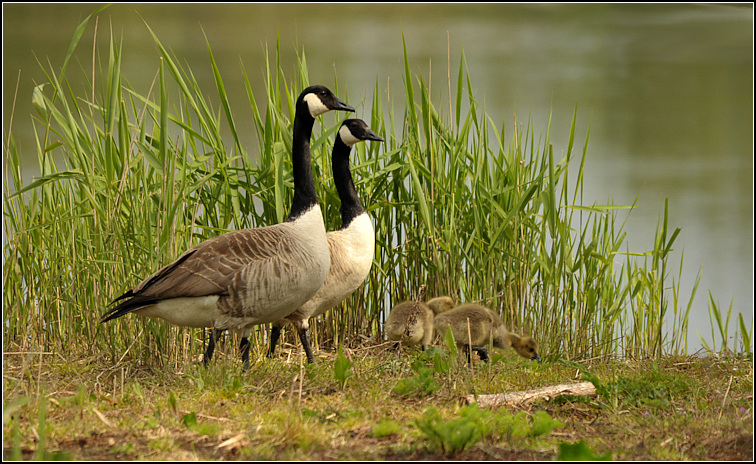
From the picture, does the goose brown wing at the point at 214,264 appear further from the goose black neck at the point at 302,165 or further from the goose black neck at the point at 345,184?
the goose black neck at the point at 345,184

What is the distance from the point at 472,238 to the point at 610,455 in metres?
2.61

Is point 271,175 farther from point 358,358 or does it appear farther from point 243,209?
point 358,358

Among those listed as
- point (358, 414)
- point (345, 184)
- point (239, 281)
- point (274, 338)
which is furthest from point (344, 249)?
point (358, 414)

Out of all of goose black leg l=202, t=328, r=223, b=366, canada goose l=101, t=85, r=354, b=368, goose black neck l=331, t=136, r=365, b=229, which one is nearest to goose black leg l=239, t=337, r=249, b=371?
canada goose l=101, t=85, r=354, b=368

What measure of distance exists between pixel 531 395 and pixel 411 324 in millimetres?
1028

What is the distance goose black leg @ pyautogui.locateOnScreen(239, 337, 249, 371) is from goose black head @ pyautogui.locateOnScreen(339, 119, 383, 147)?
1592 mm

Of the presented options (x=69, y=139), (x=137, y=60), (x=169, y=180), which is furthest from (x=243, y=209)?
(x=137, y=60)

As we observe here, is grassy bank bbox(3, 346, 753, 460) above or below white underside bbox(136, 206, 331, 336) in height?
below

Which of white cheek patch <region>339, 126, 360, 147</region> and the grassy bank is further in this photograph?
white cheek patch <region>339, 126, 360, 147</region>

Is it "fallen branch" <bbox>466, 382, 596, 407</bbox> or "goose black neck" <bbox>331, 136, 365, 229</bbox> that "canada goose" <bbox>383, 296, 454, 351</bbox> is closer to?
"goose black neck" <bbox>331, 136, 365, 229</bbox>

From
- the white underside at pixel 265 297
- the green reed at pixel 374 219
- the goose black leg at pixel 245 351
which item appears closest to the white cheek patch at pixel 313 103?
the green reed at pixel 374 219

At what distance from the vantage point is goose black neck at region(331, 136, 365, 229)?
523 cm

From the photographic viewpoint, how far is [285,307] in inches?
175

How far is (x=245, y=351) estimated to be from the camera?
4586mm
